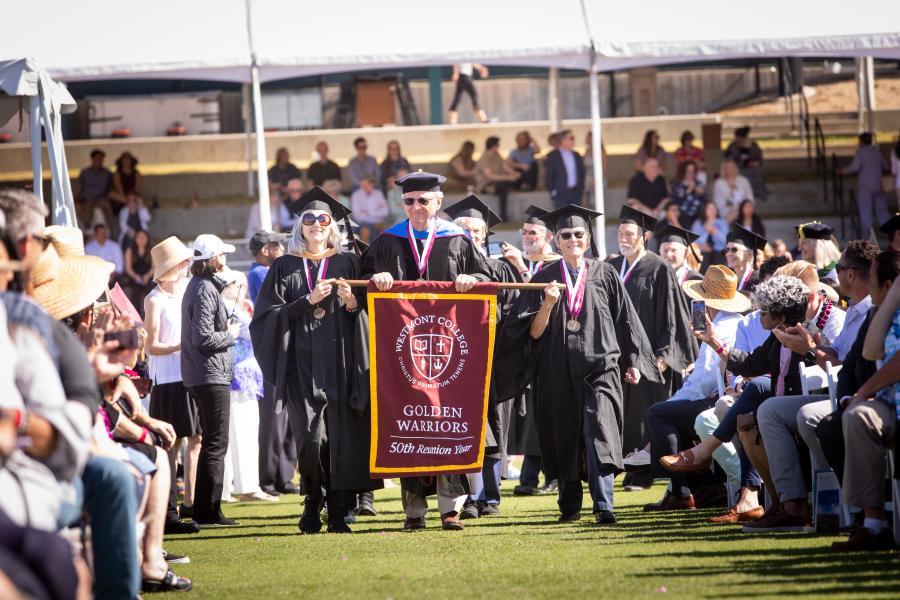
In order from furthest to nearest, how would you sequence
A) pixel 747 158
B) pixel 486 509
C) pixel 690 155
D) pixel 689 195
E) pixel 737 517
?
pixel 747 158 → pixel 690 155 → pixel 689 195 → pixel 486 509 → pixel 737 517

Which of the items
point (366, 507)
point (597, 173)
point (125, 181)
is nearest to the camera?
point (366, 507)

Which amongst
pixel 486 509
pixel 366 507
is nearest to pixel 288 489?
pixel 366 507

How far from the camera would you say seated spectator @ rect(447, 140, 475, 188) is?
872 inches

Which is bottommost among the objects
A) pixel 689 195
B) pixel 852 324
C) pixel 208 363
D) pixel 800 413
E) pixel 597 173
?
pixel 800 413

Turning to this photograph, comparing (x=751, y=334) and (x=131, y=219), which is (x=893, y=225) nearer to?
(x=751, y=334)

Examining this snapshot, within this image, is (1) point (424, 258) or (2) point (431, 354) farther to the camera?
(1) point (424, 258)

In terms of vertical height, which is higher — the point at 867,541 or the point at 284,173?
the point at 284,173

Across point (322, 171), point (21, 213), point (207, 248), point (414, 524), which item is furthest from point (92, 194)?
point (21, 213)

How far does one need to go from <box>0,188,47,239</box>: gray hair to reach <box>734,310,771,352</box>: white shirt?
5114 millimetres

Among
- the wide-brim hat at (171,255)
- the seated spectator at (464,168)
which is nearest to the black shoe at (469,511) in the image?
the wide-brim hat at (171,255)

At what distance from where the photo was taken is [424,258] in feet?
30.5

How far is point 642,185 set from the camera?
19.8 m

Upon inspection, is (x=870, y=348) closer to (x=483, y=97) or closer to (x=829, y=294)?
(x=829, y=294)

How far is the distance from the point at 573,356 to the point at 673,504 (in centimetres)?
136
